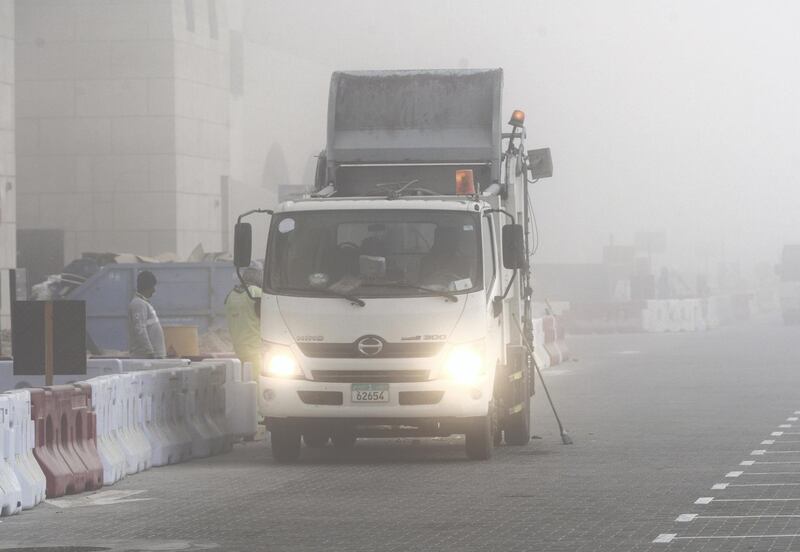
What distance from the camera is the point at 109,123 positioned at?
5775 centimetres

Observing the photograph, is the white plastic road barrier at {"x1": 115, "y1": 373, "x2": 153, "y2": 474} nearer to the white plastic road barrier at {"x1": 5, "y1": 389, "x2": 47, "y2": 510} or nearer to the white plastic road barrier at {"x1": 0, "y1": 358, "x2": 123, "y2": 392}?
the white plastic road barrier at {"x1": 5, "y1": 389, "x2": 47, "y2": 510}

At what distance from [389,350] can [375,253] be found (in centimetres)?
92

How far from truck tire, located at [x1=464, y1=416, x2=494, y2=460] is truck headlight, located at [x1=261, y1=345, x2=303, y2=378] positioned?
1.63 meters

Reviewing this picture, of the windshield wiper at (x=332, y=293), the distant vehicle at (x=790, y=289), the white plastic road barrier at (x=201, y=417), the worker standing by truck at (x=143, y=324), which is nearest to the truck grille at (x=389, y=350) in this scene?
the windshield wiper at (x=332, y=293)

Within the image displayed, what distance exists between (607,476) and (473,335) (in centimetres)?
211

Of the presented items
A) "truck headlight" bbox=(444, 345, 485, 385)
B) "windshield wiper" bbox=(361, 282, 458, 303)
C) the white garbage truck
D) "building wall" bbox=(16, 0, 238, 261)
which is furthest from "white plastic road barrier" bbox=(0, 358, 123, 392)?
"building wall" bbox=(16, 0, 238, 261)

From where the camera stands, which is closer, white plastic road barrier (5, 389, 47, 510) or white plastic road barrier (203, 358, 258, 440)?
white plastic road barrier (5, 389, 47, 510)

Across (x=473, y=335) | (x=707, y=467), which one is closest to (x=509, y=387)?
(x=473, y=335)

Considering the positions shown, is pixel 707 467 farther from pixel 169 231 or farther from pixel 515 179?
pixel 169 231

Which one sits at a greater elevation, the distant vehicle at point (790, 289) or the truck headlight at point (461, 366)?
the distant vehicle at point (790, 289)

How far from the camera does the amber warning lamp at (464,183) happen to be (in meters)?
17.9

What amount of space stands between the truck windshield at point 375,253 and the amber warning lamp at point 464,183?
385mm

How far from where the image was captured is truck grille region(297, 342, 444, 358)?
1700 centimetres

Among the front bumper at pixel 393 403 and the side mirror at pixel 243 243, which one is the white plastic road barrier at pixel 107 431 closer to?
the front bumper at pixel 393 403
